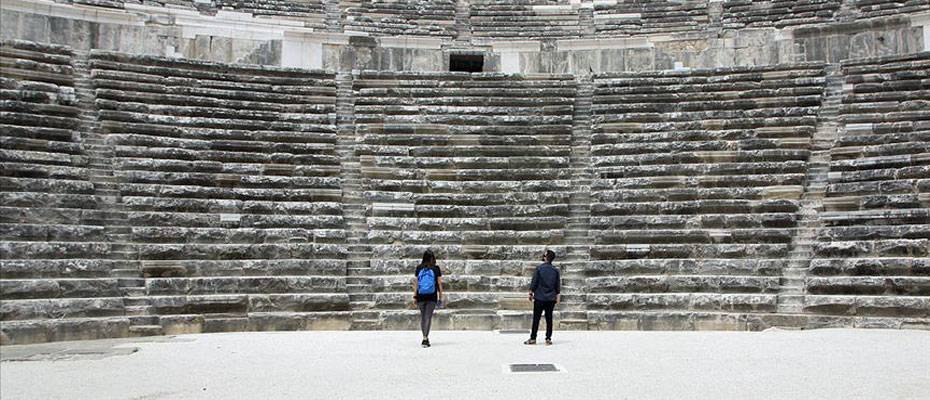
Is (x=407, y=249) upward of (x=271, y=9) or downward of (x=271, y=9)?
downward

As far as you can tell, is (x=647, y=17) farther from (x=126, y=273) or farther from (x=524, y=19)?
(x=126, y=273)

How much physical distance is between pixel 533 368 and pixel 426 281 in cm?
225

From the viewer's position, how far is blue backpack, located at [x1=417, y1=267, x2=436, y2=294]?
848 cm

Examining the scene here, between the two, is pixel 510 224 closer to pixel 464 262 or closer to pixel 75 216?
pixel 464 262

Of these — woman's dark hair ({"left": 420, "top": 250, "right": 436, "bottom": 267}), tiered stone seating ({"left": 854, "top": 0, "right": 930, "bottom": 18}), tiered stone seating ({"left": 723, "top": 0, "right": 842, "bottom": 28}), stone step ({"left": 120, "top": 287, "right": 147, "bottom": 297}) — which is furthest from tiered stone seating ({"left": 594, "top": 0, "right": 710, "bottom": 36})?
stone step ({"left": 120, "top": 287, "right": 147, "bottom": 297})

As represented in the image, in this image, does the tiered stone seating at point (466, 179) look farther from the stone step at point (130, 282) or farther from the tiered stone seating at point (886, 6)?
the tiered stone seating at point (886, 6)

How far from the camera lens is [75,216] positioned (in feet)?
34.2

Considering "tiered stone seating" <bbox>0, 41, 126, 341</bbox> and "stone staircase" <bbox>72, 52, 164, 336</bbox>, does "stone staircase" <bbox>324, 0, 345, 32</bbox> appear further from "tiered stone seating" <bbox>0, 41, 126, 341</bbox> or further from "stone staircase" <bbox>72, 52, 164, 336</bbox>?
"tiered stone seating" <bbox>0, 41, 126, 341</bbox>

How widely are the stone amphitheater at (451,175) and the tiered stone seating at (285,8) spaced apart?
8.03 ft

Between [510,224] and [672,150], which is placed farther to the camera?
[672,150]

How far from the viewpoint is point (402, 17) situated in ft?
65.4

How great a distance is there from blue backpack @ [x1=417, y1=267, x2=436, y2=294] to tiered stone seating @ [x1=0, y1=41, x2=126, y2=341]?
367 cm

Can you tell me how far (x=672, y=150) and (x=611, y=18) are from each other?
26.6 ft

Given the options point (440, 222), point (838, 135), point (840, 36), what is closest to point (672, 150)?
point (838, 135)
